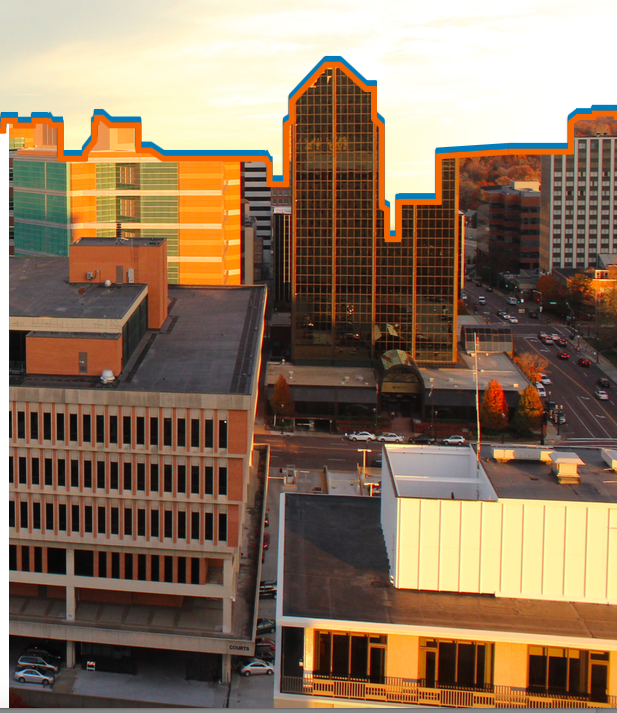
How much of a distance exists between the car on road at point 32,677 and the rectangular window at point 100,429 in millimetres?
8154

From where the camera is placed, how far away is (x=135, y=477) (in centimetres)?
2825

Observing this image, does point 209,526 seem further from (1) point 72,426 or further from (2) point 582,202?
(2) point 582,202

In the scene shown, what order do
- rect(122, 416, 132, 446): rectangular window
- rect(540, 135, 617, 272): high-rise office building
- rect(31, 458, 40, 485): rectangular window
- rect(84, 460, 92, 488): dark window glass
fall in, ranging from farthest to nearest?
1. rect(540, 135, 617, 272): high-rise office building
2. rect(31, 458, 40, 485): rectangular window
3. rect(84, 460, 92, 488): dark window glass
4. rect(122, 416, 132, 446): rectangular window

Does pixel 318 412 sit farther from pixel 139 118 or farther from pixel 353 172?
pixel 139 118

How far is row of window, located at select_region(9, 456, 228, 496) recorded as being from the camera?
28.2 metres

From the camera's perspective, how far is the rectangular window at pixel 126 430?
28.0 meters

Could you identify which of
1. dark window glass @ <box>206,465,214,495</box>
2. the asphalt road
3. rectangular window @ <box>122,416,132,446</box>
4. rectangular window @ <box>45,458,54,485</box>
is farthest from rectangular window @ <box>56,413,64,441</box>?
the asphalt road

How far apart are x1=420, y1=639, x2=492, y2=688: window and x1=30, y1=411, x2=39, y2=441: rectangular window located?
17050 millimetres

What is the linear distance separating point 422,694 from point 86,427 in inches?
634

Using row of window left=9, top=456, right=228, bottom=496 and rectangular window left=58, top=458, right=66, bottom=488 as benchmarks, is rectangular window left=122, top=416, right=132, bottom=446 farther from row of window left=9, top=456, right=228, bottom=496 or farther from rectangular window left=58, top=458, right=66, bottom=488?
rectangular window left=58, top=458, right=66, bottom=488

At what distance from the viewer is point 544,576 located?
16.5 meters

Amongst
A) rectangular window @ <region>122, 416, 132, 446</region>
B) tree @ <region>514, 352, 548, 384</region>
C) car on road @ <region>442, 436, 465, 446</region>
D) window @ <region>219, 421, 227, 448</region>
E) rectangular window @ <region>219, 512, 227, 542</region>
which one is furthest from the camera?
tree @ <region>514, 352, 548, 384</region>

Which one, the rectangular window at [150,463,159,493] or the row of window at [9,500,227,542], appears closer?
the rectangular window at [150,463,159,493]

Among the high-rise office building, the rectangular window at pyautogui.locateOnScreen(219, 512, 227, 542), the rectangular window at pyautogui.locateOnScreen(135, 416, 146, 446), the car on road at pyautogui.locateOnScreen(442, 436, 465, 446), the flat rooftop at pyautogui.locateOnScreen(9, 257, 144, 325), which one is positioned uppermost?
the high-rise office building
